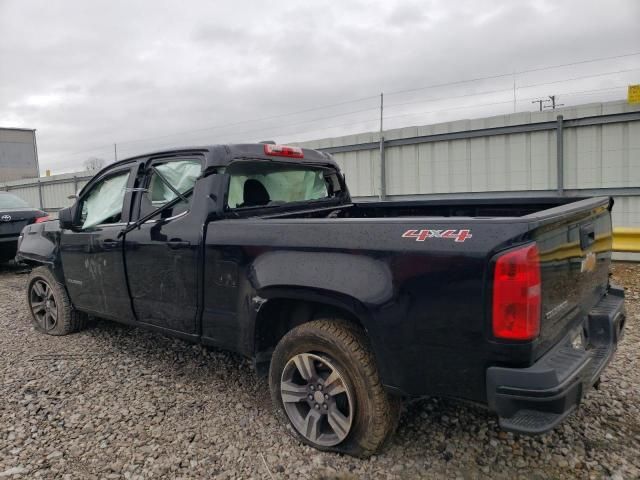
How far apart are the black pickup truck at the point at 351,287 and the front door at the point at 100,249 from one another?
2 centimetres

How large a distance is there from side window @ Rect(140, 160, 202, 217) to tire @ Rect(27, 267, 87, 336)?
69.1 inches

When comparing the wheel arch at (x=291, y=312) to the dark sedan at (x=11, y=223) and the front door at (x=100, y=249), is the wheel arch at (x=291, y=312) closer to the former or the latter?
the front door at (x=100, y=249)

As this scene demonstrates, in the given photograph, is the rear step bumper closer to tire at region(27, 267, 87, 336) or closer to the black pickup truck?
the black pickup truck

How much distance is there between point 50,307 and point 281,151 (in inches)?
122

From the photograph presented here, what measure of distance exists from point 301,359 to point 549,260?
1.42m

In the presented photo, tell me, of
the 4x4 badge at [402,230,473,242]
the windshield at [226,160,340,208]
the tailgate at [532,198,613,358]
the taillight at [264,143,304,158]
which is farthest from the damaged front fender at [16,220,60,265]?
the tailgate at [532,198,613,358]

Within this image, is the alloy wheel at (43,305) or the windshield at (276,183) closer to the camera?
the windshield at (276,183)

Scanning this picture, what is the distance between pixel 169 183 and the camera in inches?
146

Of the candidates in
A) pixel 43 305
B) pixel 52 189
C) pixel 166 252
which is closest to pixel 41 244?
pixel 43 305

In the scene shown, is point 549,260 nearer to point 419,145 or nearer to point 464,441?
point 464,441

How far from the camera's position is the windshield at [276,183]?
11.7 ft

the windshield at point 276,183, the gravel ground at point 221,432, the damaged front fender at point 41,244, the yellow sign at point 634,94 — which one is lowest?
the gravel ground at point 221,432

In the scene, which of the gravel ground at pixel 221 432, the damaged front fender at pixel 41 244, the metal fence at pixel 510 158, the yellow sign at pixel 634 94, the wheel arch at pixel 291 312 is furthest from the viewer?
the metal fence at pixel 510 158

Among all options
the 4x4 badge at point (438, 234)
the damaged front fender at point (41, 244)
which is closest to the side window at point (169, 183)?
the damaged front fender at point (41, 244)
